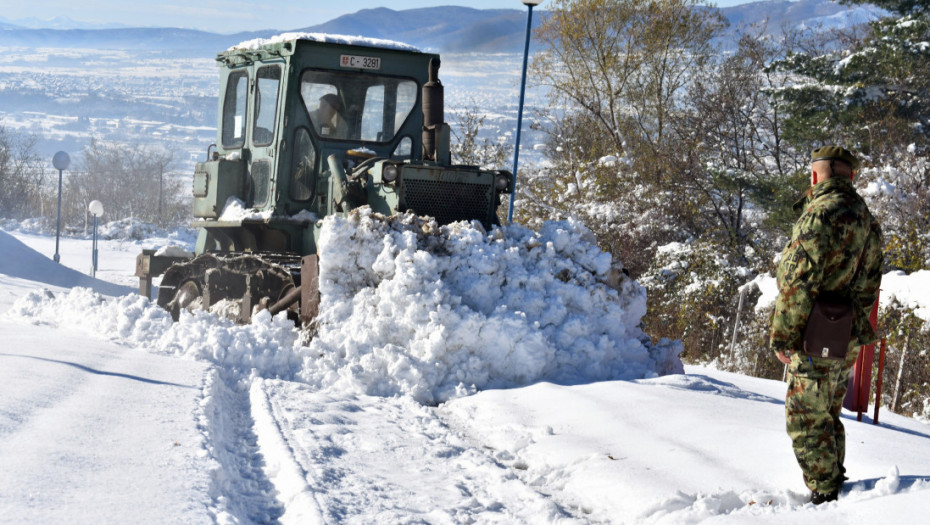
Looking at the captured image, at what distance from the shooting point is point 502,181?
29.9 feet

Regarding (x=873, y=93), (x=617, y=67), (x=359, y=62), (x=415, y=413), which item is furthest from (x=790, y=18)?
(x=415, y=413)

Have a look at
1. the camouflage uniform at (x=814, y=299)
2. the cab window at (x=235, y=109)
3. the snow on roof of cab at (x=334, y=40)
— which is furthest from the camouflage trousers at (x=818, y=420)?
the cab window at (x=235, y=109)

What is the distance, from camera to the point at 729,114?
1938 cm

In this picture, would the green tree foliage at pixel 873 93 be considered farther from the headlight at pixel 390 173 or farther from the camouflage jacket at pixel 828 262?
the camouflage jacket at pixel 828 262

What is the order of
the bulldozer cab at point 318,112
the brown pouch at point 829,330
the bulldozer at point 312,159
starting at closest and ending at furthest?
the brown pouch at point 829,330
the bulldozer at point 312,159
the bulldozer cab at point 318,112

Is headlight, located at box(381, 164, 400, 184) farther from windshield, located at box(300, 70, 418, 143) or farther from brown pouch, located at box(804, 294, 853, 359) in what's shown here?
A: brown pouch, located at box(804, 294, 853, 359)

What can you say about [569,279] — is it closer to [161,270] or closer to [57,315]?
[57,315]

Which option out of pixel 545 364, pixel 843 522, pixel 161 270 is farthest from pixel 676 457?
pixel 161 270

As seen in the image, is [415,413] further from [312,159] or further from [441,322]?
[312,159]

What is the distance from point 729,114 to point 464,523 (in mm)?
16644

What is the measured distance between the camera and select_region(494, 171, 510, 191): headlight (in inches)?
356

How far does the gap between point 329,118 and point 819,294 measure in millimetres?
6456

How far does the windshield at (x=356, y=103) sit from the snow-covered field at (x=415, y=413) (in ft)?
7.19

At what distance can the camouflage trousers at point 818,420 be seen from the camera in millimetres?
4301
